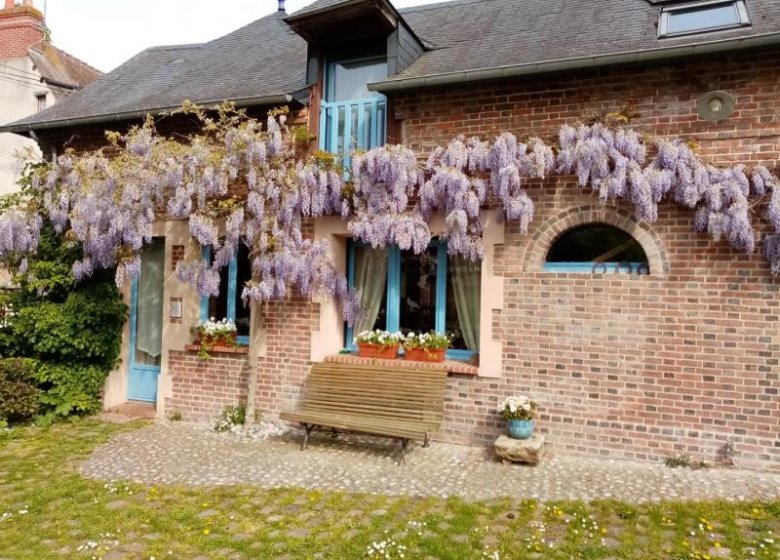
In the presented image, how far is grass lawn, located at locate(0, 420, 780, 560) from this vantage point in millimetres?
3631

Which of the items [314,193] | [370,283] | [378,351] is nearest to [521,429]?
[378,351]

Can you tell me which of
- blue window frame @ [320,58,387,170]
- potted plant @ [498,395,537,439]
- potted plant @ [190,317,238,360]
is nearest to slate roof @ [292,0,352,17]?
blue window frame @ [320,58,387,170]

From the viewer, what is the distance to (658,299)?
5305 mm

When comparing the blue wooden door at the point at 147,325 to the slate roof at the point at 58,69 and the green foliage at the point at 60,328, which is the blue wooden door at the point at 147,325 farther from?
the slate roof at the point at 58,69

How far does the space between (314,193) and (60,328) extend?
3530 mm

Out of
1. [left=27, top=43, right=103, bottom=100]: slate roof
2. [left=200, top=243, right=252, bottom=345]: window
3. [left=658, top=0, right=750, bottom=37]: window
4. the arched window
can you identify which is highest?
[left=27, top=43, right=103, bottom=100]: slate roof

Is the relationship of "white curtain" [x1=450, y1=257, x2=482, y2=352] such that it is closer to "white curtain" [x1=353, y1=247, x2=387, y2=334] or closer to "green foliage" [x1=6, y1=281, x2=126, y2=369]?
"white curtain" [x1=353, y1=247, x2=387, y2=334]

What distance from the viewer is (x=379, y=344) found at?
6.39 metres

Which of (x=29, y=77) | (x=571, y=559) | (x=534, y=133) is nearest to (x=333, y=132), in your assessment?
(x=534, y=133)

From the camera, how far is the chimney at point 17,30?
1517 cm

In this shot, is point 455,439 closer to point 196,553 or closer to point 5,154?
point 196,553

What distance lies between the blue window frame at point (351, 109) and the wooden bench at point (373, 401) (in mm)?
2393

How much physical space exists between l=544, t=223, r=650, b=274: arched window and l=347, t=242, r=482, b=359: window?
89 centimetres

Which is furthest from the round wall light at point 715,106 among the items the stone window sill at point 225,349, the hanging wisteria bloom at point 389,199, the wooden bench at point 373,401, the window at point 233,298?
the stone window sill at point 225,349
